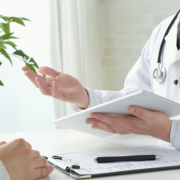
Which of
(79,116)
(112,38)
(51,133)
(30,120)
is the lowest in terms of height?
(30,120)

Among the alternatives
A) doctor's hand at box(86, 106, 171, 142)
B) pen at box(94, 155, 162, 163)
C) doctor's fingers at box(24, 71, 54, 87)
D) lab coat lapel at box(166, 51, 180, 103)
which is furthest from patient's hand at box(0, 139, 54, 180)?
lab coat lapel at box(166, 51, 180, 103)

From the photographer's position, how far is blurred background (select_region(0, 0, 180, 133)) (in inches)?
81.4

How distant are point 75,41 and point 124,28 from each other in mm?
518

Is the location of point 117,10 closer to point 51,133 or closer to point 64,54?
point 64,54

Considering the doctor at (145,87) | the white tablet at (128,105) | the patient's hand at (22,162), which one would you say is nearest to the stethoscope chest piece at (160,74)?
the doctor at (145,87)

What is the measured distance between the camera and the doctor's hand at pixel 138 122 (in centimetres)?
68

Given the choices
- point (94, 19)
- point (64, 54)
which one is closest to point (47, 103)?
point (64, 54)

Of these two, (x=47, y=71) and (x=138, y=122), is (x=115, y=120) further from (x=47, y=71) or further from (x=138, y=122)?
(x=47, y=71)

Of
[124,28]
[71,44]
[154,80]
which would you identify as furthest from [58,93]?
[124,28]

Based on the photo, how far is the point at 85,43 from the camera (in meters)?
2.24

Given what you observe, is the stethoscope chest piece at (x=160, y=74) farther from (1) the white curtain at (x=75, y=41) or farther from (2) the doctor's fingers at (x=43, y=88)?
(1) the white curtain at (x=75, y=41)

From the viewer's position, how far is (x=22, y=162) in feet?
1.67

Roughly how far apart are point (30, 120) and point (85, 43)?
809mm

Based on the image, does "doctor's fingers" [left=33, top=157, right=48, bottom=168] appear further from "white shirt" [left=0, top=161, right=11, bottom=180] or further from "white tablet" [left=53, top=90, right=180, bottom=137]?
"white tablet" [left=53, top=90, right=180, bottom=137]
